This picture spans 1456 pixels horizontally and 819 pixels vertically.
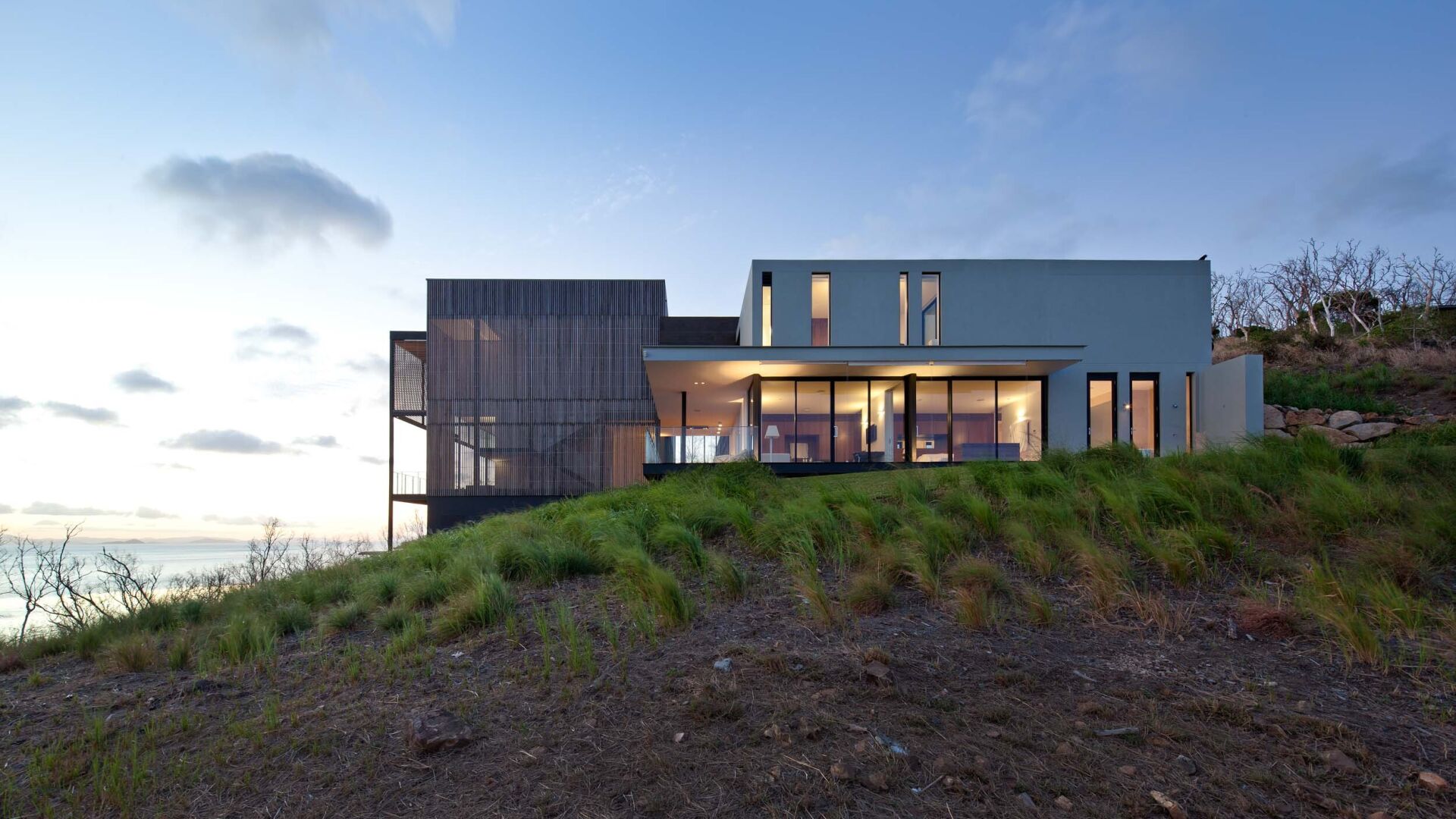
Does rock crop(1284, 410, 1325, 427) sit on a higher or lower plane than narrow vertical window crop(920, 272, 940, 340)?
lower

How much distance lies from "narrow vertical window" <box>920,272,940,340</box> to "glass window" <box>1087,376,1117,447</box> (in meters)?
4.31

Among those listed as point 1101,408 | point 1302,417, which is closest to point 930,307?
point 1101,408

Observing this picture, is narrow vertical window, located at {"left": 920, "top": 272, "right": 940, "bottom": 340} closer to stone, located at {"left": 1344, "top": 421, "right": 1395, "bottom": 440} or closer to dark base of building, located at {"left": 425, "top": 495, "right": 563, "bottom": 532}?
stone, located at {"left": 1344, "top": 421, "right": 1395, "bottom": 440}

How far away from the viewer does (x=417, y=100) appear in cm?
1148

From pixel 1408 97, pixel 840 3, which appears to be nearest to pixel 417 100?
pixel 840 3

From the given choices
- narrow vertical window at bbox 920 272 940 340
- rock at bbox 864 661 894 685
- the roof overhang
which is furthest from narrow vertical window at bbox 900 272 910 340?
rock at bbox 864 661 894 685

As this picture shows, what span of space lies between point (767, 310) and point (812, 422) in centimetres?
333

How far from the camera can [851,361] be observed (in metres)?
15.6

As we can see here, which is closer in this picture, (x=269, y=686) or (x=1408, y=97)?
(x=269, y=686)

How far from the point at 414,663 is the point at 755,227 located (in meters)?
18.7

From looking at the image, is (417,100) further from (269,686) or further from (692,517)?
(269,686)

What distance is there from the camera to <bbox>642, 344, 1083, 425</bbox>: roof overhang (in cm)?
1552

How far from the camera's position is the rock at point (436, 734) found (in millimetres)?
3074

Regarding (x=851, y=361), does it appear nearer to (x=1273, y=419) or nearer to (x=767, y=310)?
(x=767, y=310)
